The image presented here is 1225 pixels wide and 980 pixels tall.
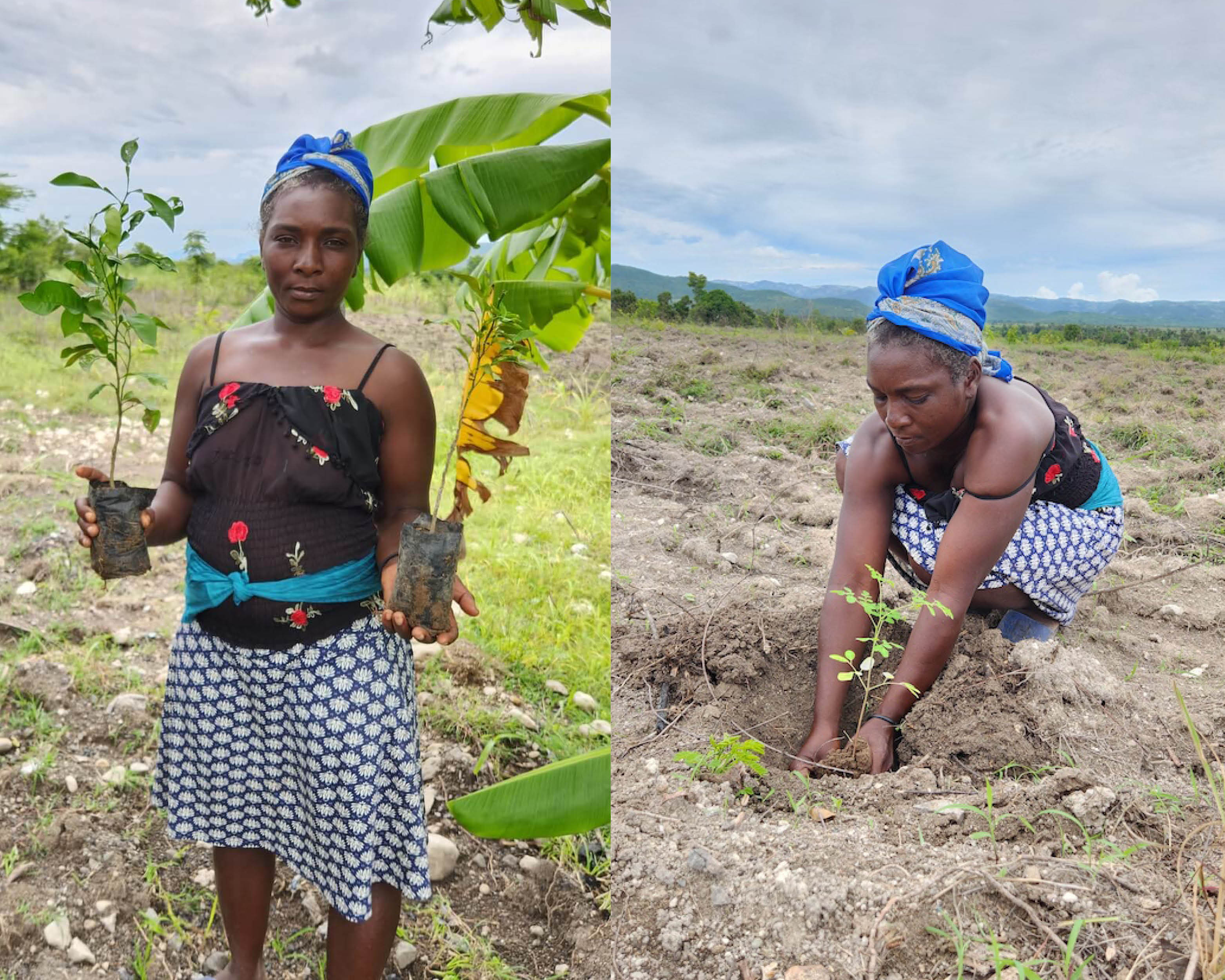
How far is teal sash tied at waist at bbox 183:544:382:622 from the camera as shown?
1.50m

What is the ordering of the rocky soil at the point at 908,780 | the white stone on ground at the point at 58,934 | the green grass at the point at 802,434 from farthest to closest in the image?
1. the green grass at the point at 802,434
2. the white stone on ground at the point at 58,934
3. the rocky soil at the point at 908,780

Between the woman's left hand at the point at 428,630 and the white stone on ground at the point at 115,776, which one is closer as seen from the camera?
the woman's left hand at the point at 428,630

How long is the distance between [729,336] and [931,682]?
675 cm

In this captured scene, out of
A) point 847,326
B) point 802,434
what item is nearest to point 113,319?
point 802,434

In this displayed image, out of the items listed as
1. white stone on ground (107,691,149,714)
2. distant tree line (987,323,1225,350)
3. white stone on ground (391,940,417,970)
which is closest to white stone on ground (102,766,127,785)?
white stone on ground (107,691,149,714)

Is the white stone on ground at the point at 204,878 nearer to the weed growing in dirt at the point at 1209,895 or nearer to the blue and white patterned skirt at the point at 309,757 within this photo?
the blue and white patterned skirt at the point at 309,757

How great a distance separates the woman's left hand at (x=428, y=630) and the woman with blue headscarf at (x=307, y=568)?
0.04 feet

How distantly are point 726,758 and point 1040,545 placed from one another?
3.39 feet

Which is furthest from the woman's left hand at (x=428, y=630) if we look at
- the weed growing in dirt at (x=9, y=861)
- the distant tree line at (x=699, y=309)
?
the distant tree line at (x=699, y=309)

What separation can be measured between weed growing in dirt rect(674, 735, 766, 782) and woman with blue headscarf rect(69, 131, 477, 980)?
50 cm

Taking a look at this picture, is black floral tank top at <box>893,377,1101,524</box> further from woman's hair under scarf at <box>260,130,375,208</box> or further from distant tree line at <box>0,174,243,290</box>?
distant tree line at <box>0,174,243,290</box>

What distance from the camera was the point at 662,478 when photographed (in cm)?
402

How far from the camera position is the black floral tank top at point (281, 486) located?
1483 mm

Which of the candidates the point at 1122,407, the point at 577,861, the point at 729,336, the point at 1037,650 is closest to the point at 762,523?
the point at 1037,650
